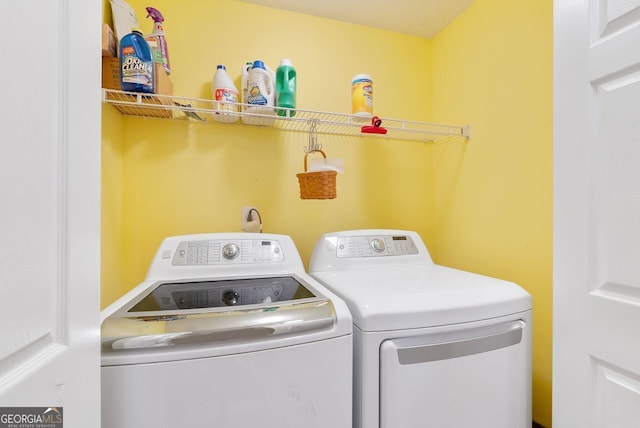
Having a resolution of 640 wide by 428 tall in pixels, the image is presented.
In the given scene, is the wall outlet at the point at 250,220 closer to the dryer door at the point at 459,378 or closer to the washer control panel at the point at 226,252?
the washer control panel at the point at 226,252

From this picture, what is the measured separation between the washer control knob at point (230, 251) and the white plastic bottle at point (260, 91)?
2.06 feet

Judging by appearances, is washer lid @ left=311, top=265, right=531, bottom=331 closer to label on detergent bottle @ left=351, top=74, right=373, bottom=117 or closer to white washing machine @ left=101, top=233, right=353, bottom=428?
white washing machine @ left=101, top=233, right=353, bottom=428

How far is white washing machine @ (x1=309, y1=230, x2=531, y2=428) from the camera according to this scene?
843 millimetres

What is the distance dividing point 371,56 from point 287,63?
67 cm

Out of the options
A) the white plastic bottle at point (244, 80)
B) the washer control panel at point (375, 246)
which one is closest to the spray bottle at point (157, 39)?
the white plastic bottle at point (244, 80)

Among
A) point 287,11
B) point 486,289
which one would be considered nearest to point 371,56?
point 287,11

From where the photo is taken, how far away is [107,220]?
1.25m

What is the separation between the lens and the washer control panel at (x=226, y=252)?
1225mm

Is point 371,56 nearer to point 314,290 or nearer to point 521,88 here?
point 521,88

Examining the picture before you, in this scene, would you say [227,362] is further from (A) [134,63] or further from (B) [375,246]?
(A) [134,63]

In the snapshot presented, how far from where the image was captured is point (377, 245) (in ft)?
4.82

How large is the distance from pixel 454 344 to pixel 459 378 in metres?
0.11

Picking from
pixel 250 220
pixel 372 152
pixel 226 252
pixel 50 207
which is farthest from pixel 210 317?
pixel 372 152

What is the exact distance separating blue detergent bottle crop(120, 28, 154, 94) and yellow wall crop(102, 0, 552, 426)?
0.77 ft
